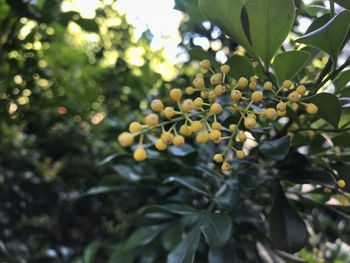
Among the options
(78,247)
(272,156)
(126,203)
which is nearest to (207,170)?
(272,156)

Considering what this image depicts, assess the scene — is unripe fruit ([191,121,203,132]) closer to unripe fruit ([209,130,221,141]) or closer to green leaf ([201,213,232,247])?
unripe fruit ([209,130,221,141])

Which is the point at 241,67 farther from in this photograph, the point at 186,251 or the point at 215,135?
the point at 186,251

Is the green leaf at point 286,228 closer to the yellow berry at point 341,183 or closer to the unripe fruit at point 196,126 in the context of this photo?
the yellow berry at point 341,183

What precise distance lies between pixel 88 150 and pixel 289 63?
4.01 feet

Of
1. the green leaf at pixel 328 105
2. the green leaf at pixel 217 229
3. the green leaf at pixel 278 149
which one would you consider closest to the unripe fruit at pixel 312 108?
the green leaf at pixel 328 105

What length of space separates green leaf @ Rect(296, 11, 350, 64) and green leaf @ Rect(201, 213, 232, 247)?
14.0 inches

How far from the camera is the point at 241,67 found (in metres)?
0.72

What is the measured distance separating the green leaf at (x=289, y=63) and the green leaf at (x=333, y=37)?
27 millimetres

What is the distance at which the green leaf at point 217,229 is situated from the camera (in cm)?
79

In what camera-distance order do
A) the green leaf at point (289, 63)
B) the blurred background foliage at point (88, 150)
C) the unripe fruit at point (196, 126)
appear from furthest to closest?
the blurred background foliage at point (88, 150), the green leaf at point (289, 63), the unripe fruit at point (196, 126)

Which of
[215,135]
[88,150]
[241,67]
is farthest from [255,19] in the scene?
[88,150]

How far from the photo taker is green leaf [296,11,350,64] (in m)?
0.63

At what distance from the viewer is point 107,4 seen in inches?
68.1

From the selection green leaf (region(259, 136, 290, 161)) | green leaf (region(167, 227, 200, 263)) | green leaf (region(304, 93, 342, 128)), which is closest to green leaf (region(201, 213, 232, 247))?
green leaf (region(167, 227, 200, 263))
